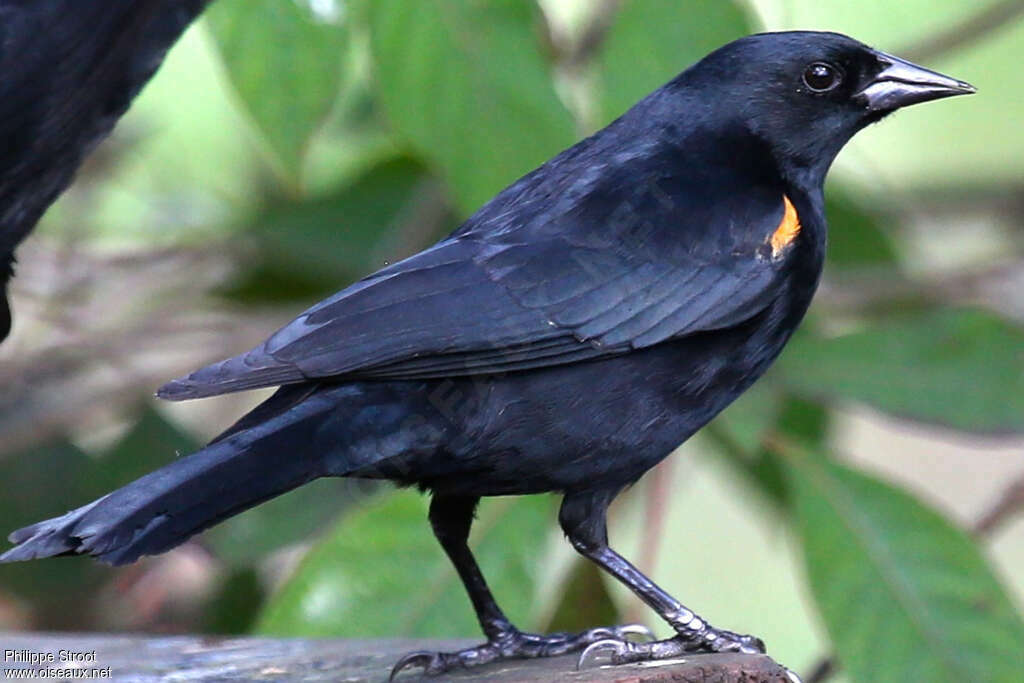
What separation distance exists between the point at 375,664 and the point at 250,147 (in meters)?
3.21

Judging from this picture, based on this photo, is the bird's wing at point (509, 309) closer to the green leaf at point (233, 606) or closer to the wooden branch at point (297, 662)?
the wooden branch at point (297, 662)

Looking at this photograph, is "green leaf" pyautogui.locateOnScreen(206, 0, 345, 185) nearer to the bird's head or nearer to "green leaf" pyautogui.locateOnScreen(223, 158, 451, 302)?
the bird's head

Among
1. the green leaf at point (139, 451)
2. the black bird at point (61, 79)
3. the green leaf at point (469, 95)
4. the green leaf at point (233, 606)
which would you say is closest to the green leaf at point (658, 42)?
the green leaf at point (469, 95)

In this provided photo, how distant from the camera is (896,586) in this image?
3422 millimetres

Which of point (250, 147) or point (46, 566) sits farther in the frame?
point (250, 147)

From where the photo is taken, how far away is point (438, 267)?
99.0 inches

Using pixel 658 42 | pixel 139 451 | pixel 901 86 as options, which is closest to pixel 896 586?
pixel 901 86

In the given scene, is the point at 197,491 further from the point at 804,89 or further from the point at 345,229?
the point at 345,229

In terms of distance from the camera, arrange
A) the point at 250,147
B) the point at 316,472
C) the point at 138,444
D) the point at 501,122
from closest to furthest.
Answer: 1. the point at 316,472
2. the point at 501,122
3. the point at 138,444
4. the point at 250,147

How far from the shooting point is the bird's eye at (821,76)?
292cm

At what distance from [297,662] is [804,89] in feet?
4.38

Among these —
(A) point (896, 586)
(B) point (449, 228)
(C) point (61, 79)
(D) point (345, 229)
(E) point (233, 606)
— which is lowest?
(E) point (233, 606)

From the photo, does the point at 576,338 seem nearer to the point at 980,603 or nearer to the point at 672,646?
the point at 672,646

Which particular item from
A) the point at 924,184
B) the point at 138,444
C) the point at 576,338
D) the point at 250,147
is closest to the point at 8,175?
the point at 576,338
